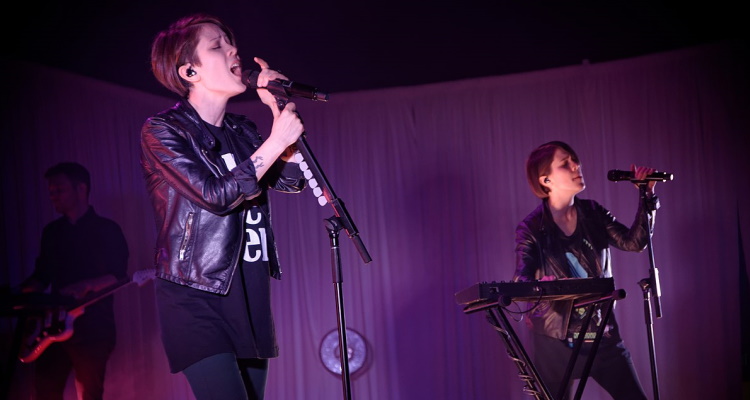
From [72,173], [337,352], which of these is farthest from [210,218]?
[337,352]

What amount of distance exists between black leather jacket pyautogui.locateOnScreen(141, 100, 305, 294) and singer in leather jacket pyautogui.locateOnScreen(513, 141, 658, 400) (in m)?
2.05

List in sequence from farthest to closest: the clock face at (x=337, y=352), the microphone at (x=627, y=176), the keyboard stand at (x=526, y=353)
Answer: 1. the clock face at (x=337, y=352)
2. the microphone at (x=627, y=176)
3. the keyboard stand at (x=526, y=353)

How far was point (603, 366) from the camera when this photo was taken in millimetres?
3846

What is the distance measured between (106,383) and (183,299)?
4.00m

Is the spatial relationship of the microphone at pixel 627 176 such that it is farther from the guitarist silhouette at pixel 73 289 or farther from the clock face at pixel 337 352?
the guitarist silhouette at pixel 73 289

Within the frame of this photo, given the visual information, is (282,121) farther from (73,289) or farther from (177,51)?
(73,289)

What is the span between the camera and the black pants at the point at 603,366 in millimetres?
3786

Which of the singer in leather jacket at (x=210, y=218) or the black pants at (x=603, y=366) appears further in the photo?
the black pants at (x=603, y=366)

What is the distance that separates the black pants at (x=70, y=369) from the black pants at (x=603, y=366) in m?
3.21

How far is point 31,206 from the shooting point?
17.7ft

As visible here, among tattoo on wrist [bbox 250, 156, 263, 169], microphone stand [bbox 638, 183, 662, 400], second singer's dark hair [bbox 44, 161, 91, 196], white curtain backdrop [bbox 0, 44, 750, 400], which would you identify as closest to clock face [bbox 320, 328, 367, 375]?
white curtain backdrop [bbox 0, 44, 750, 400]

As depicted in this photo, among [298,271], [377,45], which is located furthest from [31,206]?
[377,45]

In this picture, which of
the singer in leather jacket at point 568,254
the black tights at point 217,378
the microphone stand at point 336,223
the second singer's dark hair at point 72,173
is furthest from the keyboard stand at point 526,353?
the second singer's dark hair at point 72,173

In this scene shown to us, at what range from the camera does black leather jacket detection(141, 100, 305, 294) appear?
2.07 metres
